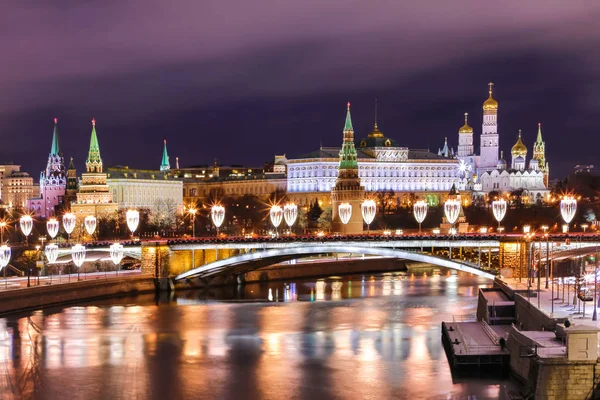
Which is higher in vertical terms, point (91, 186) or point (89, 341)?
point (91, 186)

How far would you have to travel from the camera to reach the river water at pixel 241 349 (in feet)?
86.9

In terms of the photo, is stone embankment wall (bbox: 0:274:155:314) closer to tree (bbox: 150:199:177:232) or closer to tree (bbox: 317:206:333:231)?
tree (bbox: 150:199:177:232)

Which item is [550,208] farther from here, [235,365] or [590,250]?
[235,365]

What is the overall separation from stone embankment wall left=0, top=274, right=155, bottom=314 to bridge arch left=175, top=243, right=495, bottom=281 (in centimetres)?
225

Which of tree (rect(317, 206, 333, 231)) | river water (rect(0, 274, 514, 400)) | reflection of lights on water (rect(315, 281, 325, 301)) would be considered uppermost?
tree (rect(317, 206, 333, 231))

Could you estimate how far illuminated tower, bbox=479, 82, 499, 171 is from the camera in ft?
405

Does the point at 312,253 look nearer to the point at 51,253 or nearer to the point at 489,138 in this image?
the point at 51,253

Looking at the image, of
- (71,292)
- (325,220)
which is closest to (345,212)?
(325,220)

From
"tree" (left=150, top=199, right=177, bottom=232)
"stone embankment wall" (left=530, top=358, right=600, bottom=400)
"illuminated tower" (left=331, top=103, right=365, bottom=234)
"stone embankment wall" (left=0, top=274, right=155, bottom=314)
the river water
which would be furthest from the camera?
"tree" (left=150, top=199, right=177, bottom=232)

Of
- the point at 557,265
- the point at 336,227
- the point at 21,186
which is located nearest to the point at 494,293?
the point at 557,265

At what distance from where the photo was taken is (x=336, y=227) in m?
75.8

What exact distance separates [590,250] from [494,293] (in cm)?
1024

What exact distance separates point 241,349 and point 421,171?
288 feet

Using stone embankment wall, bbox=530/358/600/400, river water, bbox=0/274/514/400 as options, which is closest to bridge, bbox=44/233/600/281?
river water, bbox=0/274/514/400
